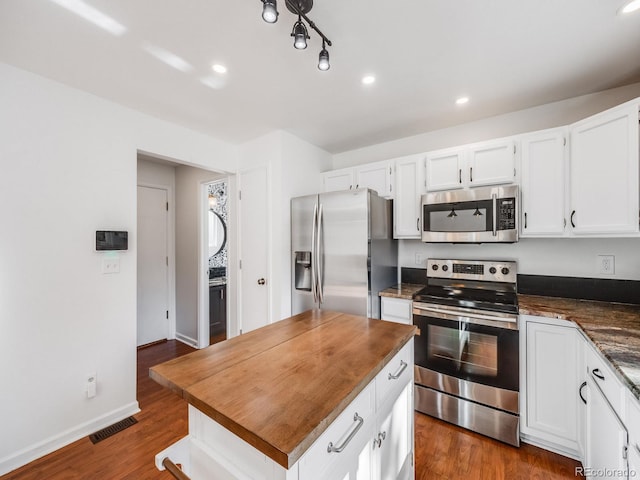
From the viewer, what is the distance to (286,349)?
3.94ft

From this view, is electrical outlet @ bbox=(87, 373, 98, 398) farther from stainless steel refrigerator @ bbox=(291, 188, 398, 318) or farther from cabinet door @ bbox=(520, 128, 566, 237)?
cabinet door @ bbox=(520, 128, 566, 237)

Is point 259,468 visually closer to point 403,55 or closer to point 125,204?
point 403,55

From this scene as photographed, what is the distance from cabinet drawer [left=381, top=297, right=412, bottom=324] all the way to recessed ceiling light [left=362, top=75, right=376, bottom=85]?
69.5 inches

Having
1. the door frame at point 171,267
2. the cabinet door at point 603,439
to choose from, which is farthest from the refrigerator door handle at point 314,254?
the door frame at point 171,267

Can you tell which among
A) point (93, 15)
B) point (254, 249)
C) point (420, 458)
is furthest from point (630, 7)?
point (254, 249)

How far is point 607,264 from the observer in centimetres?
206

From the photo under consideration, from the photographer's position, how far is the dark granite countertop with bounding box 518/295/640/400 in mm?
1058

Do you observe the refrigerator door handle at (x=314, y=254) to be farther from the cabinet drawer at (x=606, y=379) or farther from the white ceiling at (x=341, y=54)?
the cabinet drawer at (x=606, y=379)

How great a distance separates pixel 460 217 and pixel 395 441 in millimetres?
1790

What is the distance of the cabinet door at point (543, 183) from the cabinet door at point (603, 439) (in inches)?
42.7

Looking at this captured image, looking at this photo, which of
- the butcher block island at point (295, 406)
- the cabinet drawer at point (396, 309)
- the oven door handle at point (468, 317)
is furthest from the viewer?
the cabinet drawer at point (396, 309)

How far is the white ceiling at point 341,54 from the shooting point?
135cm

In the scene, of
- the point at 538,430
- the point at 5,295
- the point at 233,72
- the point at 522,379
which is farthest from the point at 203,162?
the point at 538,430

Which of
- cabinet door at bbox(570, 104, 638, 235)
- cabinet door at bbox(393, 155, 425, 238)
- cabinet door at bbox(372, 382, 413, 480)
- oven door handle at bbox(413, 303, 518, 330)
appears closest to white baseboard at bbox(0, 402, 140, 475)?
cabinet door at bbox(372, 382, 413, 480)
